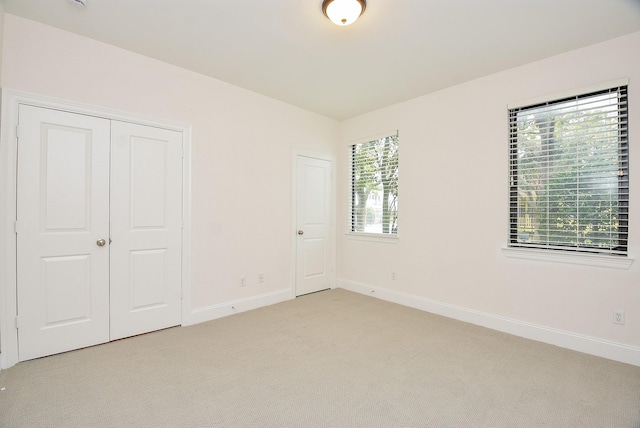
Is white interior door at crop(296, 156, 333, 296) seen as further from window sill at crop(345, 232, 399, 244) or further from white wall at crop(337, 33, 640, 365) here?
white wall at crop(337, 33, 640, 365)

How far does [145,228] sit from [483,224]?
142 inches

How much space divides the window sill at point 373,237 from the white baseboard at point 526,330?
700mm

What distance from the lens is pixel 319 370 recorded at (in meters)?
2.40

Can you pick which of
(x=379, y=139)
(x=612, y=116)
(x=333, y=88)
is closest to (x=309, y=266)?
(x=379, y=139)

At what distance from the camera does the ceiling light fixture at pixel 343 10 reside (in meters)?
2.11

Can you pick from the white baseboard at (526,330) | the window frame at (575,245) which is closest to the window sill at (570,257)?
the window frame at (575,245)

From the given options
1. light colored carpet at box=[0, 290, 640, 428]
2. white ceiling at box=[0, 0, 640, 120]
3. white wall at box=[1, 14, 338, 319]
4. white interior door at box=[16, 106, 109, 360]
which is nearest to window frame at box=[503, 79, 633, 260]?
white ceiling at box=[0, 0, 640, 120]

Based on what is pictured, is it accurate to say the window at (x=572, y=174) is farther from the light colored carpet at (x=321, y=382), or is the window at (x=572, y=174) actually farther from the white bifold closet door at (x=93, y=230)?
the white bifold closet door at (x=93, y=230)

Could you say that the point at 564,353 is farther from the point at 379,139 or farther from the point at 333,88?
the point at 333,88

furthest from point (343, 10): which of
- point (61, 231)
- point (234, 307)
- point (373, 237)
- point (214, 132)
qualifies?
point (234, 307)

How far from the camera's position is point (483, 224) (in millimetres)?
3373

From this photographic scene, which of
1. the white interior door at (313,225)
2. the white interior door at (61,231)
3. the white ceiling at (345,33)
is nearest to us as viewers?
the white ceiling at (345,33)

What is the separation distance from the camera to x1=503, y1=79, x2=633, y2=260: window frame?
2.58 metres

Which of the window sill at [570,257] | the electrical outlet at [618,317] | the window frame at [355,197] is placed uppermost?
the window frame at [355,197]
